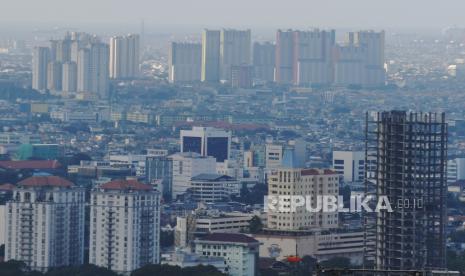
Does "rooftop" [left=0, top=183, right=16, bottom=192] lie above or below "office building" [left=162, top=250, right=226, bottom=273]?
above

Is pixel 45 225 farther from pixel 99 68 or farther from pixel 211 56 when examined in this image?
pixel 211 56

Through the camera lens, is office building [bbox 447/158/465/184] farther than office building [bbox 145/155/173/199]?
Yes

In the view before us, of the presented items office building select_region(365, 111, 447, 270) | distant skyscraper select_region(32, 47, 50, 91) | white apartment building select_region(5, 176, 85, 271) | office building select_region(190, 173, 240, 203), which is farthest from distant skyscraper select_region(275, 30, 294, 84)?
office building select_region(365, 111, 447, 270)

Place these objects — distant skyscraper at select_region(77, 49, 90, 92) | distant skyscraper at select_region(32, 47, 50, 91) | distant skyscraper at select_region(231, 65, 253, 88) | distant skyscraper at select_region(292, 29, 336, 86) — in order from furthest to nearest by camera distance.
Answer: distant skyscraper at select_region(292, 29, 336, 86)
distant skyscraper at select_region(231, 65, 253, 88)
distant skyscraper at select_region(32, 47, 50, 91)
distant skyscraper at select_region(77, 49, 90, 92)

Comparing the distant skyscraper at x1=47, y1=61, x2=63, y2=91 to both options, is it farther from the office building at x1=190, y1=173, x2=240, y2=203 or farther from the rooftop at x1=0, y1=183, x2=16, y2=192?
the rooftop at x1=0, y1=183, x2=16, y2=192

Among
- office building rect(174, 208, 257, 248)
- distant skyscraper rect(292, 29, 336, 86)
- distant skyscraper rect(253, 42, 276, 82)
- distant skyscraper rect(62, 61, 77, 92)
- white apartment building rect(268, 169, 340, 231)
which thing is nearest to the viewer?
white apartment building rect(268, 169, 340, 231)

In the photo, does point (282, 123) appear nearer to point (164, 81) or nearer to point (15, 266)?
point (164, 81)


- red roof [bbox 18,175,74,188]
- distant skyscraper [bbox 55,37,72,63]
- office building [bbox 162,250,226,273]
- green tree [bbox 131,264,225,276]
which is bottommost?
green tree [bbox 131,264,225,276]
